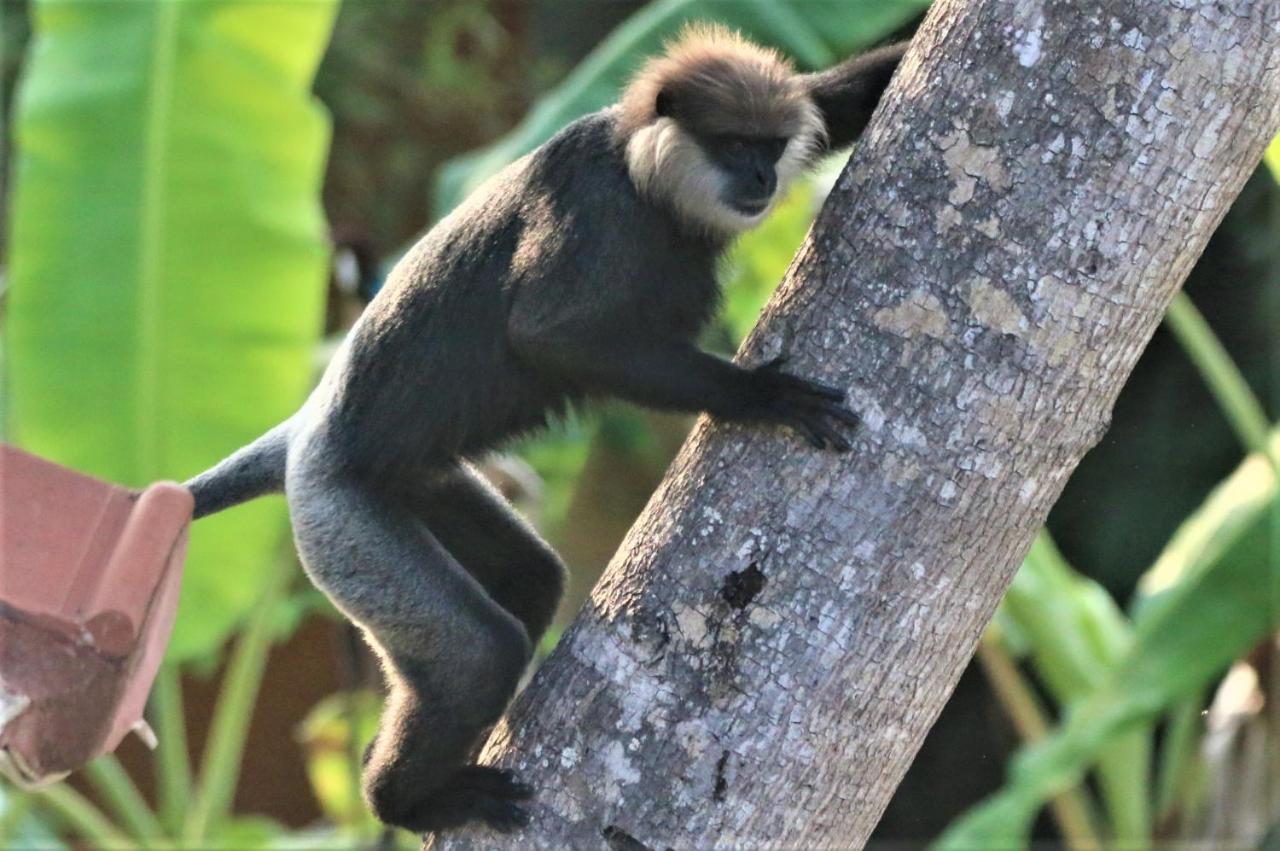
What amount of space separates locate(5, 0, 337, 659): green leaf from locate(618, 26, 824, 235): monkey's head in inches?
81.1

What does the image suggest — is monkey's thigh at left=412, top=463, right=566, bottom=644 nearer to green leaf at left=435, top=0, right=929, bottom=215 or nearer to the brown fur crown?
the brown fur crown

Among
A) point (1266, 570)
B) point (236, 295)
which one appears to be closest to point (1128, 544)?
point (1266, 570)

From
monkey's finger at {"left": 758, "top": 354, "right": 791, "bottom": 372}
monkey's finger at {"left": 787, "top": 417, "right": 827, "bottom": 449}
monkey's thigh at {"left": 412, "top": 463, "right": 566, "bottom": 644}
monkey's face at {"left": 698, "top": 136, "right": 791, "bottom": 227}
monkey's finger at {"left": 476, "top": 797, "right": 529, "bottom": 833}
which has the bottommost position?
monkey's thigh at {"left": 412, "top": 463, "right": 566, "bottom": 644}

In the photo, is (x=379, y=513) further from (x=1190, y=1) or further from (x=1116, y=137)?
(x=1190, y=1)

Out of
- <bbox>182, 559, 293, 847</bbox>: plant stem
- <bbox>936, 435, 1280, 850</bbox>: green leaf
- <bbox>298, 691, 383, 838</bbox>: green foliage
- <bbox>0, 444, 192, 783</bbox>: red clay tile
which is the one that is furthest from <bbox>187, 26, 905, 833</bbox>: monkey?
<bbox>298, 691, 383, 838</bbox>: green foliage

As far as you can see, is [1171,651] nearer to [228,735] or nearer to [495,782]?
[495,782]

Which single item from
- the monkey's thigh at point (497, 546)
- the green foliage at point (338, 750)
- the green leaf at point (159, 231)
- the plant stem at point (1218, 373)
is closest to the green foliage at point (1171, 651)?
the plant stem at point (1218, 373)

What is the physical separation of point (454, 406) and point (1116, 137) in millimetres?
1323

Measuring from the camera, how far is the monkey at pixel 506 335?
8.67 ft

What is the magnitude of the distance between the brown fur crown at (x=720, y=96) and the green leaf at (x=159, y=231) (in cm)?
205

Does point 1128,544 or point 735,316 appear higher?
point 735,316

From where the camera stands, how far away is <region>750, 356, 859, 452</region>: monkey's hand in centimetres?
221

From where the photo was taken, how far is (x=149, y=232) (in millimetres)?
4445

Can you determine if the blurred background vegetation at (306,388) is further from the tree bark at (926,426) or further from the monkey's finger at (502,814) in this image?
the monkey's finger at (502,814)
